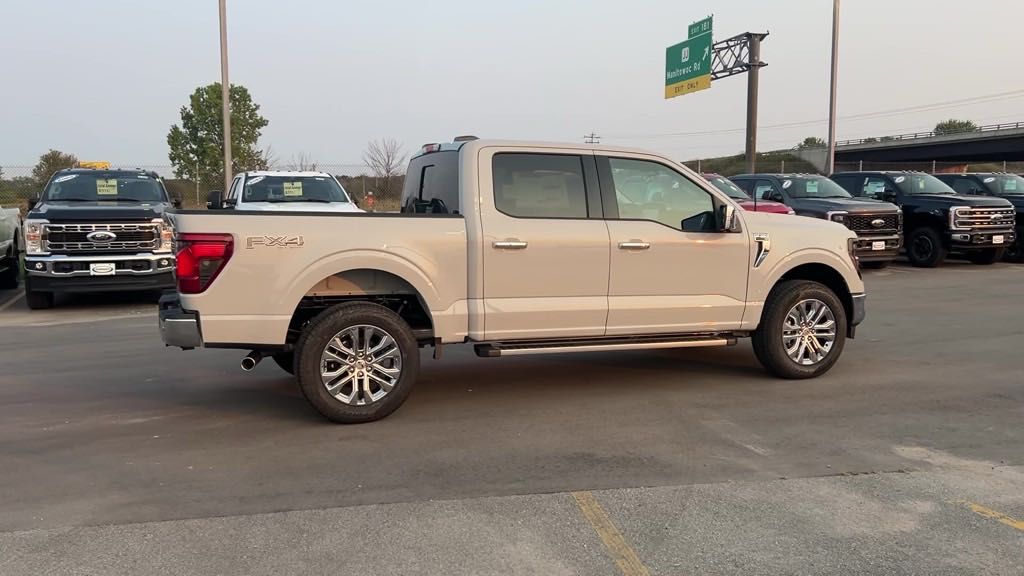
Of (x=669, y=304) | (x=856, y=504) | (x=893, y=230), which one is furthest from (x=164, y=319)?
(x=893, y=230)

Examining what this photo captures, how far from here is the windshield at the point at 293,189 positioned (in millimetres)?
11797

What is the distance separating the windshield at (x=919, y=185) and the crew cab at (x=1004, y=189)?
0.69 metres

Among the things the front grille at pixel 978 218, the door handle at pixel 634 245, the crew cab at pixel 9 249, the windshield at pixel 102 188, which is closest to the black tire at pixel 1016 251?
the front grille at pixel 978 218

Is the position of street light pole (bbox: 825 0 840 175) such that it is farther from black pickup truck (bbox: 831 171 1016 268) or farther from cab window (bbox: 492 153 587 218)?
cab window (bbox: 492 153 587 218)

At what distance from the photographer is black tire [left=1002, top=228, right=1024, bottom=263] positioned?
57.6 ft

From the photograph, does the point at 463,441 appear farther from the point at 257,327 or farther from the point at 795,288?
the point at 795,288

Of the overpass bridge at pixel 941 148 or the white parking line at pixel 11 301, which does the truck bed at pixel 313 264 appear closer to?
the white parking line at pixel 11 301

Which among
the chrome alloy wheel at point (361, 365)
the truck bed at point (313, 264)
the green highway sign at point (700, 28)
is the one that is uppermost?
the green highway sign at point (700, 28)

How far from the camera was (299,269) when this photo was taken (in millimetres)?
5422

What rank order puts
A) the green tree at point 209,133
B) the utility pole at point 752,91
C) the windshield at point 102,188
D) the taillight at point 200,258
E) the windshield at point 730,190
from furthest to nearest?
1. the green tree at point 209,133
2. the utility pole at point 752,91
3. the windshield at point 730,190
4. the windshield at point 102,188
5. the taillight at point 200,258

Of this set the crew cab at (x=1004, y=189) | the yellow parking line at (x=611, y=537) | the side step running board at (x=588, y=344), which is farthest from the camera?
the crew cab at (x=1004, y=189)

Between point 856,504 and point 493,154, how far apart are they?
3.43 meters

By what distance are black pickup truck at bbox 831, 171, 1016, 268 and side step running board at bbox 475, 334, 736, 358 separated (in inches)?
458

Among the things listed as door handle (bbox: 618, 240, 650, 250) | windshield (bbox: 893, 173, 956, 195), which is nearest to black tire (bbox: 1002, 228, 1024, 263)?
windshield (bbox: 893, 173, 956, 195)
